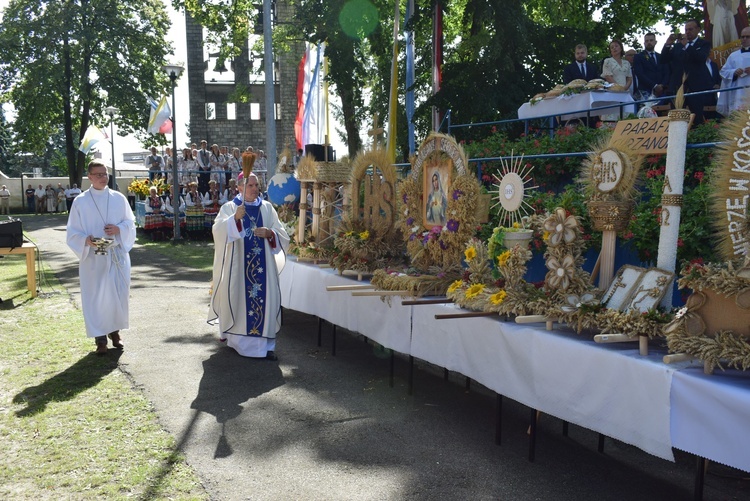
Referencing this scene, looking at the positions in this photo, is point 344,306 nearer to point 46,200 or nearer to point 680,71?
point 680,71

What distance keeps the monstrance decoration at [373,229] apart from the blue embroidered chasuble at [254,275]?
76 centimetres

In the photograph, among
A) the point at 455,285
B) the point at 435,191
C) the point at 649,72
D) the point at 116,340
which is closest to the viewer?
the point at 455,285

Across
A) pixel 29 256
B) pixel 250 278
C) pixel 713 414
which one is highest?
pixel 713 414

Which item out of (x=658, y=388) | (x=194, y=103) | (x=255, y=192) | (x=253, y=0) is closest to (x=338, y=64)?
(x=253, y=0)

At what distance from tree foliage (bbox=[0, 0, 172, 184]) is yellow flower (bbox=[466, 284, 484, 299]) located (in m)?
34.9

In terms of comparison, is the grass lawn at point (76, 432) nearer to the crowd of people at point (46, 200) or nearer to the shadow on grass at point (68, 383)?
the shadow on grass at point (68, 383)

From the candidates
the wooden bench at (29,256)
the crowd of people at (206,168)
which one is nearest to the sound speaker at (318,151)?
the wooden bench at (29,256)

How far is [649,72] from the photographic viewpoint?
10172 mm

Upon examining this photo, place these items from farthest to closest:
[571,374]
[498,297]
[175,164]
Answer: [175,164]
[498,297]
[571,374]

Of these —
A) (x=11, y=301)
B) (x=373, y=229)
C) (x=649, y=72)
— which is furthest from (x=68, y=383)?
(x=649, y=72)

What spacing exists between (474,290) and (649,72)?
6351mm

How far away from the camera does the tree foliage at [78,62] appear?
37.1m

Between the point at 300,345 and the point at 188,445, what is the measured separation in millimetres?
3293

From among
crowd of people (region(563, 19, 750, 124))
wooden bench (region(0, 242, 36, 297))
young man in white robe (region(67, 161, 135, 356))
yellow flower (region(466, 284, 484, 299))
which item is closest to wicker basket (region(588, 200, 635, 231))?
yellow flower (region(466, 284, 484, 299))
